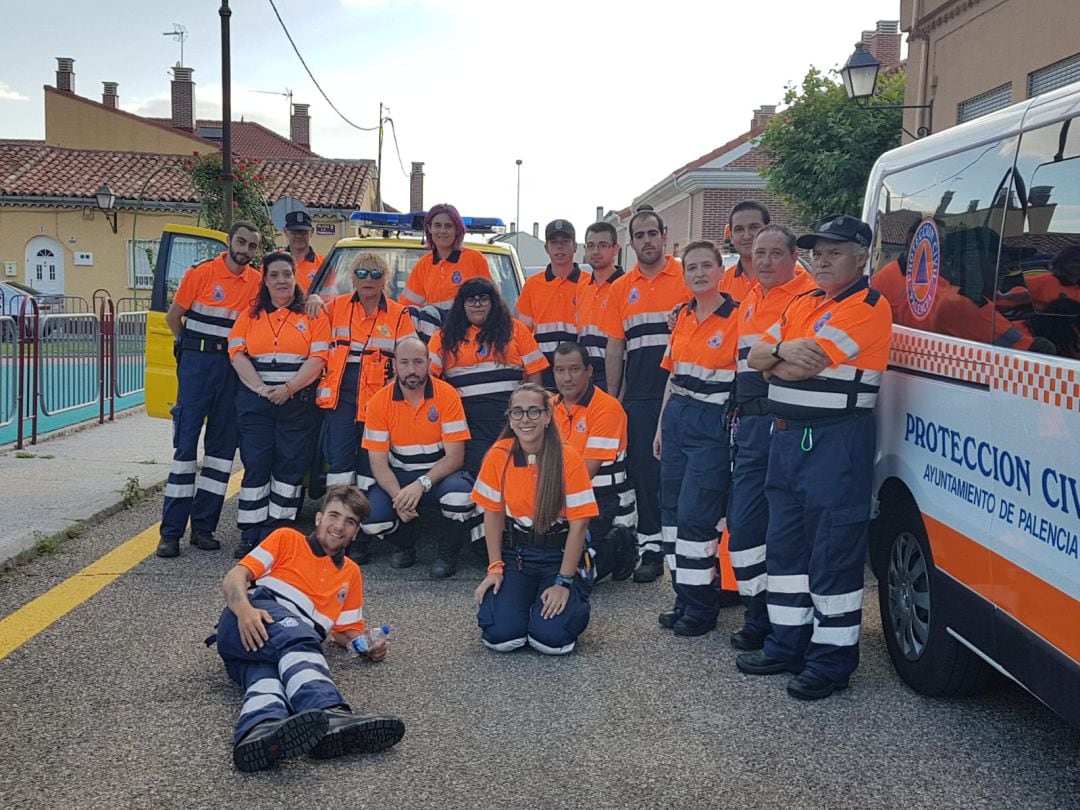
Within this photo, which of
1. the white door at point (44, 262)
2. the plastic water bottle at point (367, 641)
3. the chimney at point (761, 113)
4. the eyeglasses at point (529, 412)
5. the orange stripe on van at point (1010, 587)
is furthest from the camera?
the chimney at point (761, 113)

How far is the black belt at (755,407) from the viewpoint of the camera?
5027mm

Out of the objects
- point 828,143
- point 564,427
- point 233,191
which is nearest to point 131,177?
point 233,191

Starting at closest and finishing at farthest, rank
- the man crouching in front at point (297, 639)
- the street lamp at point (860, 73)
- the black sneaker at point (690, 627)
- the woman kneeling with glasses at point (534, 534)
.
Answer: the man crouching in front at point (297, 639), the woman kneeling with glasses at point (534, 534), the black sneaker at point (690, 627), the street lamp at point (860, 73)

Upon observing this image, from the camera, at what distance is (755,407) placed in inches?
200

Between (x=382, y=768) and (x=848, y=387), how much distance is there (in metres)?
2.31

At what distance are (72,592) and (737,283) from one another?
3902 mm

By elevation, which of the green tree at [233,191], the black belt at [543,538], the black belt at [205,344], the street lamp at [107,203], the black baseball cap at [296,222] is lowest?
the black belt at [543,538]

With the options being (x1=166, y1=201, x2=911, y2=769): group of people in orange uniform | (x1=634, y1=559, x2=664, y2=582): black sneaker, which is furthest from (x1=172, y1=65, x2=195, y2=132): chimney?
(x1=634, y1=559, x2=664, y2=582): black sneaker

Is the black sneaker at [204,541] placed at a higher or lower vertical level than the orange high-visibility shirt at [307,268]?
lower

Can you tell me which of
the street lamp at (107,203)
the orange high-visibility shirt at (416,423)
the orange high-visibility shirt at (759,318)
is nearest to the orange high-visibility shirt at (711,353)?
the orange high-visibility shirt at (759,318)

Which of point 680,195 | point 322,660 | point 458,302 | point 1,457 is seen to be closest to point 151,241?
point 680,195

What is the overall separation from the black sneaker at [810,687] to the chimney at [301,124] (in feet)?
183

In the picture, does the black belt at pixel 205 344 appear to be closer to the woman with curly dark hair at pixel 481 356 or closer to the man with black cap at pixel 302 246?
the woman with curly dark hair at pixel 481 356

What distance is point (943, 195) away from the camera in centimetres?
442
